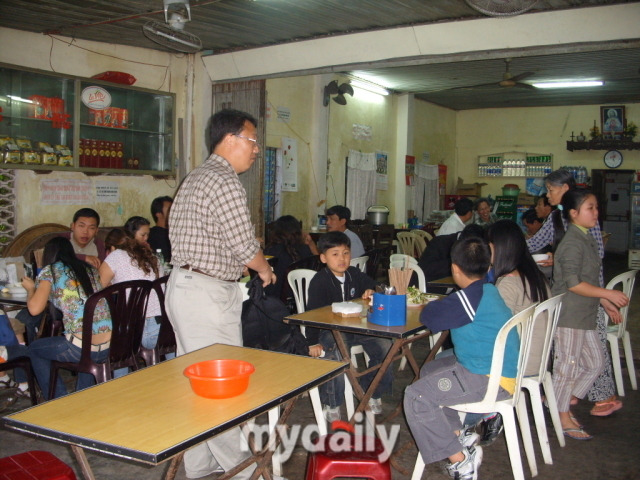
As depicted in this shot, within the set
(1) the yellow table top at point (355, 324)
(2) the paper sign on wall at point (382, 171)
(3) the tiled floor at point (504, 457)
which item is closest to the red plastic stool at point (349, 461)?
(1) the yellow table top at point (355, 324)

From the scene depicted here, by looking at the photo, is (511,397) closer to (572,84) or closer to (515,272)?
(515,272)

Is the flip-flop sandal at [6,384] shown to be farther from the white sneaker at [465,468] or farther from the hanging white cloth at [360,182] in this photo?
the hanging white cloth at [360,182]

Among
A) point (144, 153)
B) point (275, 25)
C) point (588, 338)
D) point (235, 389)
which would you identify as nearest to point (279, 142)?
point (144, 153)

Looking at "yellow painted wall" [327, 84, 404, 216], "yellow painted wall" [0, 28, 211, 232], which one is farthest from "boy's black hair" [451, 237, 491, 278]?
"yellow painted wall" [327, 84, 404, 216]

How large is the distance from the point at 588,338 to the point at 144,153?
17.6 ft

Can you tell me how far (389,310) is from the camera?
3.20 meters

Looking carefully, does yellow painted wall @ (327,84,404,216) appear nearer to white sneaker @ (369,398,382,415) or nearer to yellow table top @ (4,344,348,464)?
white sneaker @ (369,398,382,415)

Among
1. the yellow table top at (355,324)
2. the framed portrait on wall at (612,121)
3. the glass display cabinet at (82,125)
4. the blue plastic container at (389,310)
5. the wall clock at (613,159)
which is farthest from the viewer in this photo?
the wall clock at (613,159)

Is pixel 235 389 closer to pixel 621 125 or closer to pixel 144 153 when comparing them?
pixel 144 153

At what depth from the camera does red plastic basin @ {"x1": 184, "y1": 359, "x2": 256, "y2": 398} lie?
191 cm

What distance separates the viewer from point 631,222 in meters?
14.3

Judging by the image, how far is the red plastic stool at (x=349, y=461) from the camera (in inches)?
92.0

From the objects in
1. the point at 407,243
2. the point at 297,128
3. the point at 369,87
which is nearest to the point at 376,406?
the point at 407,243

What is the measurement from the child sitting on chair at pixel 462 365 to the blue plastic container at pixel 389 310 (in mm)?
352
